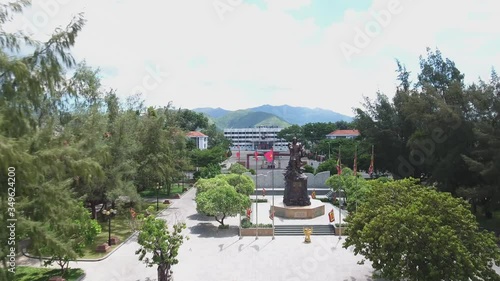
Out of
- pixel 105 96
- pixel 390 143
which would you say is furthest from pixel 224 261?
pixel 390 143

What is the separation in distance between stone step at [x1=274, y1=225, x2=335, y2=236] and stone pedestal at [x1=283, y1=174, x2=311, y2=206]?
333 centimetres

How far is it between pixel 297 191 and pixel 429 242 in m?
15.1

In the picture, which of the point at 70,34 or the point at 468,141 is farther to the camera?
the point at 468,141

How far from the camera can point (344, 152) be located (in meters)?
45.0

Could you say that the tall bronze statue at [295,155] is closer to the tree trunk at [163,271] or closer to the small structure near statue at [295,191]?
the small structure near statue at [295,191]

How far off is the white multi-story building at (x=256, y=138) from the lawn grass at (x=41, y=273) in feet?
368

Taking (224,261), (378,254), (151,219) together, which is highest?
(151,219)

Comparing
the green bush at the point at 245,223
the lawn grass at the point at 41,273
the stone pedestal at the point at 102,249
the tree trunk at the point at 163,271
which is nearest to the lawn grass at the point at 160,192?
the green bush at the point at 245,223

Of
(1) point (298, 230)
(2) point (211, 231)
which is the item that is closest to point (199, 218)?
(2) point (211, 231)

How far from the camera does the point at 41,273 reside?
1659 centimetres

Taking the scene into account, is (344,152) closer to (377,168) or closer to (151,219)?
(377,168)

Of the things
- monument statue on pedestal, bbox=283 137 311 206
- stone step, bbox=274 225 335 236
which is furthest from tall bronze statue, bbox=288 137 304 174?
stone step, bbox=274 225 335 236

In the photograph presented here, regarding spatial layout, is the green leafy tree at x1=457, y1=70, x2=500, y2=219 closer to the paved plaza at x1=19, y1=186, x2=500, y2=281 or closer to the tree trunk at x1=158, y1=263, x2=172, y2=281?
the paved plaza at x1=19, y1=186, x2=500, y2=281

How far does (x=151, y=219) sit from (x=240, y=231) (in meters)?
9.46
